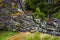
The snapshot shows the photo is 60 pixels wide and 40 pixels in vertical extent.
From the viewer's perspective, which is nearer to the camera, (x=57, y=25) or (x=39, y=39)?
(x=39, y=39)

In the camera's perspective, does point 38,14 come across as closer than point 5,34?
No

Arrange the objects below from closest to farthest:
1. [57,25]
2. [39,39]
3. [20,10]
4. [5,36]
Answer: [39,39], [5,36], [57,25], [20,10]

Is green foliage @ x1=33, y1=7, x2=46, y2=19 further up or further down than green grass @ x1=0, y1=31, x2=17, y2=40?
further up

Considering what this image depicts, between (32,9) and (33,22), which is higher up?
(32,9)

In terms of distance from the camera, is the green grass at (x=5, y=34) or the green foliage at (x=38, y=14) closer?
the green grass at (x=5, y=34)

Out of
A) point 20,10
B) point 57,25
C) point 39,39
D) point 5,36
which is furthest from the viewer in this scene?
point 20,10

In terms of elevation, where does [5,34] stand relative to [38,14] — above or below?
below

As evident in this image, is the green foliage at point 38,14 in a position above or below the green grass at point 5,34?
above

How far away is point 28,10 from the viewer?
62.6 feet

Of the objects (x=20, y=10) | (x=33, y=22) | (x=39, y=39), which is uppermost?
(x=20, y=10)

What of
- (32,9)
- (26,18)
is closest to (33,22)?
(26,18)

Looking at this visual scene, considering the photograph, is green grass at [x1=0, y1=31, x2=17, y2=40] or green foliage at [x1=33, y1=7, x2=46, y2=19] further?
green foliage at [x1=33, y1=7, x2=46, y2=19]

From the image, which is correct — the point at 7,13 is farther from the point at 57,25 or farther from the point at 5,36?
the point at 57,25

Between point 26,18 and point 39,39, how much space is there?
4039mm
